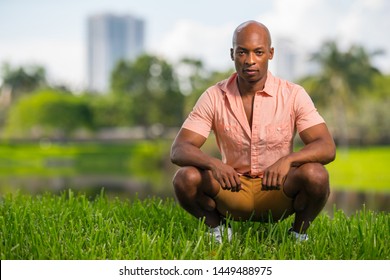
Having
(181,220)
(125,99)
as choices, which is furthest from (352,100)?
(181,220)

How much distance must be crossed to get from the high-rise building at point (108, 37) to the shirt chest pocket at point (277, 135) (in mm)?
77547

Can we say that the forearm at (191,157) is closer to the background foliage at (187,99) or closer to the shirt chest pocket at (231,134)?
the shirt chest pocket at (231,134)

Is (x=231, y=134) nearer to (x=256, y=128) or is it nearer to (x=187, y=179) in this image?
(x=256, y=128)

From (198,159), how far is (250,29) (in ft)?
2.34

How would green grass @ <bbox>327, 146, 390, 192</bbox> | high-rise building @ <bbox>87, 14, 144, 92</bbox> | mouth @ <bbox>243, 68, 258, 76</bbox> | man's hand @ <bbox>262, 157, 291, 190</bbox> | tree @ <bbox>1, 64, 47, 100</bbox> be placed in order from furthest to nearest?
1. high-rise building @ <bbox>87, 14, 144, 92</bbox>
2. tree @ <bbox>1, 64, 47, 100</bbox>
3. green grass @ <bbox>327, 146, 390, 192</bbox>
4. mouth @ <bbox>243, 68, 258, 76</bbox>
5. man's hand @ <bbox>262, 157, 291, 190</bbox>

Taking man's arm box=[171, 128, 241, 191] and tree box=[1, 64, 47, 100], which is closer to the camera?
man's arm box=[171, 128, 241, 191]

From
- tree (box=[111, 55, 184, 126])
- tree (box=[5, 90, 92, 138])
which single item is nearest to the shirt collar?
tree (box=[111, 55, 184, 126])

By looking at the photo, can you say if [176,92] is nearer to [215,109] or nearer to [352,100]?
[352,100]

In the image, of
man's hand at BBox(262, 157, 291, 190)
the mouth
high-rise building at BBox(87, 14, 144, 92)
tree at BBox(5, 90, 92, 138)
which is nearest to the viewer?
man's hand at BBox(262, 157, 291, 190)

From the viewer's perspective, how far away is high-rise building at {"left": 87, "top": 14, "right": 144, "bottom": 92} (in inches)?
3354

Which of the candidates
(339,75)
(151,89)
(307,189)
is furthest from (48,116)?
(307,189)

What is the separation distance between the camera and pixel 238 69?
317cm

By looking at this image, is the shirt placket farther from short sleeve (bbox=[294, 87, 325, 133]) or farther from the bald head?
the bald head
